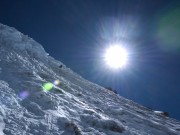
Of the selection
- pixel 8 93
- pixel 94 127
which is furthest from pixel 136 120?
pixel 8 93

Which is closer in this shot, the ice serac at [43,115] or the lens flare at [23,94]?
the ice serac at [43,115]

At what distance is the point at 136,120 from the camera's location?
1147 inches

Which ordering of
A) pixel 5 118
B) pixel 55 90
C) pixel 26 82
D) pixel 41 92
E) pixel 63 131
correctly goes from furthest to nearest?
pixel 55 90
pixel 26 82
pixel 41 92
pixel 63 131
pixel 5 118

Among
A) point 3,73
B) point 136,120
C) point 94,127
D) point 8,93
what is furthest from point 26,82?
point 136,120

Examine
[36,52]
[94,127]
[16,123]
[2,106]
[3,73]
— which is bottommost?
[16,123]

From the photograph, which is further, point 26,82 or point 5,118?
point 26,82

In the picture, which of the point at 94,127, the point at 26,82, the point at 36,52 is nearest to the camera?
the point at 94,127

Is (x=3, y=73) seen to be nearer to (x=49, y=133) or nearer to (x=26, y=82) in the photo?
(x=26, y=82)

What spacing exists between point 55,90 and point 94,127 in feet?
29.7

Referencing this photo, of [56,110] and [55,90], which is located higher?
[55,90]

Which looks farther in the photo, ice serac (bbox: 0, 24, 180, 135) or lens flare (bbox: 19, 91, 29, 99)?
lens flare (bbox: 19, 91, 29, 99)

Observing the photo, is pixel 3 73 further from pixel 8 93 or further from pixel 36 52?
pixel 36 52

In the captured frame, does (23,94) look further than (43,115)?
Yes

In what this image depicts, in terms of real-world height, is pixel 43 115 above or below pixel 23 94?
below
